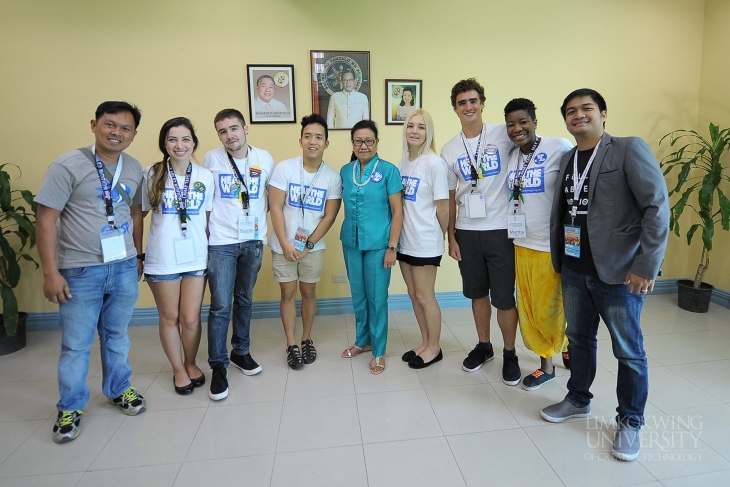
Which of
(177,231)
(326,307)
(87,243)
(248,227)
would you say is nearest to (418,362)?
(326,307)

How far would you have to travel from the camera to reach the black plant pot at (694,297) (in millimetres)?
3574

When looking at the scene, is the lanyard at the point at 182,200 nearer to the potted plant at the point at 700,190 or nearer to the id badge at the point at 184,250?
the id badge at the point at 184,250

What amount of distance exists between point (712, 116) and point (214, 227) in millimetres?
4570

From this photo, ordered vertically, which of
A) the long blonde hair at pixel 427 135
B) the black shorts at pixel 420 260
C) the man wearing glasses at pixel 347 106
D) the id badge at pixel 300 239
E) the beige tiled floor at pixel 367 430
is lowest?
the beige tiled floor at pixel 367 430

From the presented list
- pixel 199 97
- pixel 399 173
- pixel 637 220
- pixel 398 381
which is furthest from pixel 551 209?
pixel 199 97

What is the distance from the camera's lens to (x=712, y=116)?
12.3 ft

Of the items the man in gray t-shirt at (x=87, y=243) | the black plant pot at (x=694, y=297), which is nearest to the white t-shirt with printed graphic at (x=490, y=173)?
the man in gray t-shirt at (x=87, y=243)

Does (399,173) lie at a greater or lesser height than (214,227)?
greater

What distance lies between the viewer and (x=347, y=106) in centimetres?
347

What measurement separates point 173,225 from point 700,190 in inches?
167

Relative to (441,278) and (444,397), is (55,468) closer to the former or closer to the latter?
(444,397)

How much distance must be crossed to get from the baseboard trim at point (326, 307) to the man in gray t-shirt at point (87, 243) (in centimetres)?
140

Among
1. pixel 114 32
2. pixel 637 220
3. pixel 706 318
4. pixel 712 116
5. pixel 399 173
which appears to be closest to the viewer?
pixel 637 220

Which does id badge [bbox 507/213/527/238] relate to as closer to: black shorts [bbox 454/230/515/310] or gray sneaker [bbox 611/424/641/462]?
black shorts [bbox 454/230/515/310]
